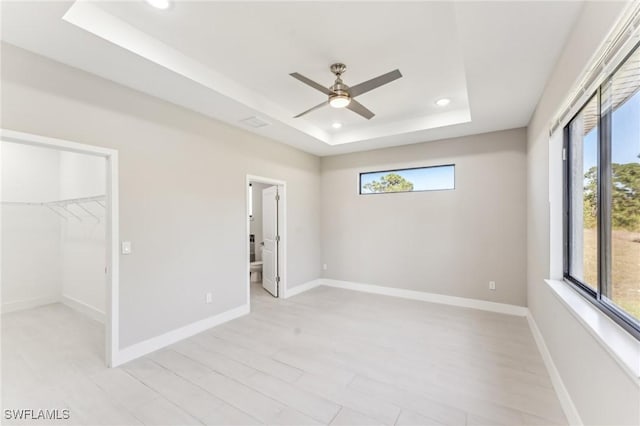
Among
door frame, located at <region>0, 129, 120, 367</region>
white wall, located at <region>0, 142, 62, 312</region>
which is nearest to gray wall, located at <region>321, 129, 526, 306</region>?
door frame, located at <region>0, 129, 120, 367</region>

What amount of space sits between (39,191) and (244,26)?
4679mm

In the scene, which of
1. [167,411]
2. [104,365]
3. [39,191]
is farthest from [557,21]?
[39,191]

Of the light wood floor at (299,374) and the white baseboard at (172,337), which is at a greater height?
the white baseboard at (172,337)

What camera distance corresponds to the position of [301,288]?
5.29m

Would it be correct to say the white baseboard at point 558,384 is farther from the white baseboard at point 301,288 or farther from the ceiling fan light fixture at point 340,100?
the white baseboard at point 301,288

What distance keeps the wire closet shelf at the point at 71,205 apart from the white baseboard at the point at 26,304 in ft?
4.40

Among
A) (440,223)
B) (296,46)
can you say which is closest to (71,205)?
(296,46)

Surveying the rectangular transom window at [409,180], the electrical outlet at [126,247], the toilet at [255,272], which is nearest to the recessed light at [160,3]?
the electrical outlet at [126,247]

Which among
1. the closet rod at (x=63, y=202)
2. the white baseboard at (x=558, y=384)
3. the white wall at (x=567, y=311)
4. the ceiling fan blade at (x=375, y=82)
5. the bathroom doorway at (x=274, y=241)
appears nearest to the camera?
the white wall at (x=567, y=311)

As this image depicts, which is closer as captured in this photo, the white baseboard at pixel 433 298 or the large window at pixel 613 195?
the large window at pixel 613 195

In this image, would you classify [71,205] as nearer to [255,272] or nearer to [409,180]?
[255,272]

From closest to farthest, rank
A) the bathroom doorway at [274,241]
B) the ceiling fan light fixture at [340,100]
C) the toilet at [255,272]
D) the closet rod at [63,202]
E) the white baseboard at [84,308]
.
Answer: the ceiling fan light fixture at [340,100] → the closet rod at [63,202] → the white baseboard at [84,308] → the bathroom doorway at [274,241] → the toilet at [255,272]

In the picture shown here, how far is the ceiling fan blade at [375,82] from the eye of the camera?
2225 mm

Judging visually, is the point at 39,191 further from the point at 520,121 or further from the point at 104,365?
the point at 520,121
